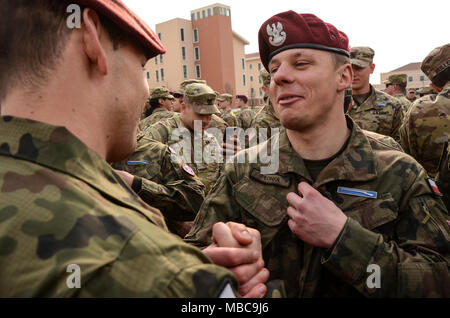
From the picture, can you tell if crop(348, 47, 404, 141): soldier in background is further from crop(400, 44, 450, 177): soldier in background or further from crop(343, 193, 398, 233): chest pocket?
crop(343, 193, 398, 233): chest pocket

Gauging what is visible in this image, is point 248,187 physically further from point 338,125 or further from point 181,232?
point 181,232

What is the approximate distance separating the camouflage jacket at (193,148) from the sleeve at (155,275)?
4530 millimetres

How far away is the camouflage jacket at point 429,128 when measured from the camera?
3.63 metres

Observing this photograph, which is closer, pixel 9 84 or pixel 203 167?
pixel 9 84

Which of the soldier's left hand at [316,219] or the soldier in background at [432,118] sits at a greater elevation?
the soldier in background at [432,118]

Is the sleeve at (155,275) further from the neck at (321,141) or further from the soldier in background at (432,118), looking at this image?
the soldier in background at (432,118)

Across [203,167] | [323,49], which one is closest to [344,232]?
[323,49]

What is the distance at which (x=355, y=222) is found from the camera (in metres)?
1.87

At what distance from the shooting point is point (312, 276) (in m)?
2.01

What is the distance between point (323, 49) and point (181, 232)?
2318mm

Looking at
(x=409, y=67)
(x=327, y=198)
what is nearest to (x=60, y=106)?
(x=327, y=198)

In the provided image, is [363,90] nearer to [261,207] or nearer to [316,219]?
[261,207]

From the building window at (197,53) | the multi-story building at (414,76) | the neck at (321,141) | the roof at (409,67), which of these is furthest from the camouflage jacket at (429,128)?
the roof at (409,67)

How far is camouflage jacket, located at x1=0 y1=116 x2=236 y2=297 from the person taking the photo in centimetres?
81
